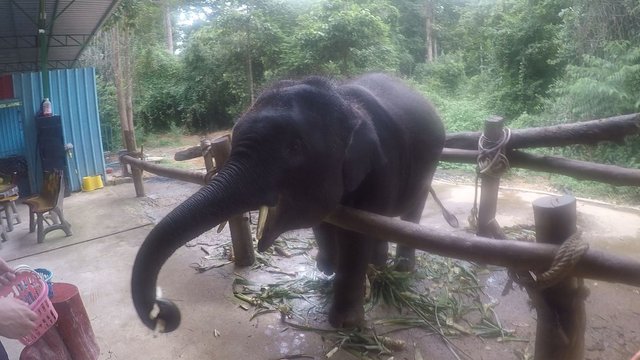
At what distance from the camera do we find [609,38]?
32.4 ft

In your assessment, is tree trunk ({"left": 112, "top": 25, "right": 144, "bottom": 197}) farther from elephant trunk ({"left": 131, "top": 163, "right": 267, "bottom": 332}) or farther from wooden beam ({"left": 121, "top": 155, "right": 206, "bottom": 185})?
elephant trunk ({"left": 131, "top": 163, "right": 267, "bottom": 332})

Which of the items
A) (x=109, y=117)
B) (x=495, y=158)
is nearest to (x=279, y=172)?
(x=495, y=158)

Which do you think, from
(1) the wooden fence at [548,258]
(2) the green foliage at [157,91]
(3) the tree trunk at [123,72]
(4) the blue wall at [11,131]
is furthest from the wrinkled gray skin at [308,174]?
(2) the green foliage at [157,91]

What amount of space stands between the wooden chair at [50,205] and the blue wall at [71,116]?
2.72m

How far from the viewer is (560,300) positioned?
6.18 feet

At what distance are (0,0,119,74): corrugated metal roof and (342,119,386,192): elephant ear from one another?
9.50 m

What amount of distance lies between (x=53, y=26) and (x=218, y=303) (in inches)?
447

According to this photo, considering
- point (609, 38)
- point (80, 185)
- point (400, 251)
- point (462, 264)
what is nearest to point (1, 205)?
point (80, 185)

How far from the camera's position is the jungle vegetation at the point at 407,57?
31.4 feet

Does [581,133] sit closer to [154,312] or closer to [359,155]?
[359,155]

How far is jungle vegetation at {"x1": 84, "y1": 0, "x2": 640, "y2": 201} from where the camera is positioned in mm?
9586

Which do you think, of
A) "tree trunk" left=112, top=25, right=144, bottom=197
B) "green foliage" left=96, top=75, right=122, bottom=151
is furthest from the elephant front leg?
"green foliage" left=96, top=75, right=122, bottom=151

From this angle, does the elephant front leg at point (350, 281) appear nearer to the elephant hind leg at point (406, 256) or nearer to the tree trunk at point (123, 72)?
the elephant hind leg at point (406, 256)

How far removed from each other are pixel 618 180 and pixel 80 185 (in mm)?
9294
